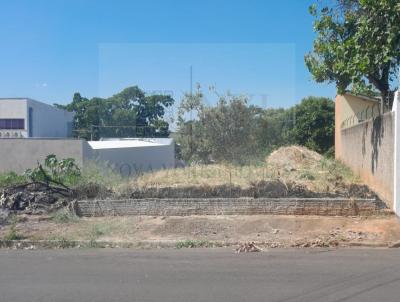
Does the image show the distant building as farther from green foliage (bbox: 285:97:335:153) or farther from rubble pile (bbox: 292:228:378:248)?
rubble pile (bbox: 292:228:378:248)

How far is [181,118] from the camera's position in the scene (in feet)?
82.3

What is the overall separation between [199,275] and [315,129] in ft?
102

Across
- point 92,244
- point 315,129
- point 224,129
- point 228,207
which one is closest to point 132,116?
point 315,129

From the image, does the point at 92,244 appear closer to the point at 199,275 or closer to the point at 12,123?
the point at 199,275

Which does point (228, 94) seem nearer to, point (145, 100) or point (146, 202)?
point (146, 202)

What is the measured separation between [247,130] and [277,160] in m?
2.00

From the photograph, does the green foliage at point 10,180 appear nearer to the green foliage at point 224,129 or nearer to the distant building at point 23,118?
the green foliage at point 224,129

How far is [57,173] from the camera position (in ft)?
47.0

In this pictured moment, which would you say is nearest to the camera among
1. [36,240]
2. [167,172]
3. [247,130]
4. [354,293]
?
[354,293]

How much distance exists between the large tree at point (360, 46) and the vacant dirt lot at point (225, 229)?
4066 mm

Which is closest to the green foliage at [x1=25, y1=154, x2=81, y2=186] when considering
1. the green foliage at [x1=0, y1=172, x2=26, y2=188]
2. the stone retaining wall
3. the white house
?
the green foliage at [x1=0, y1=172, x2=26, y2=188]

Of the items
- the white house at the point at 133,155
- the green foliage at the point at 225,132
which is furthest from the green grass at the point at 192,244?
the green foliage at the point at 225,132

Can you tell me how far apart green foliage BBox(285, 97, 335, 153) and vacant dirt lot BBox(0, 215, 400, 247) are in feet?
84.7

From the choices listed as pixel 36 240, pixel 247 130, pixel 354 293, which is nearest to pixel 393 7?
pixel 354 293
